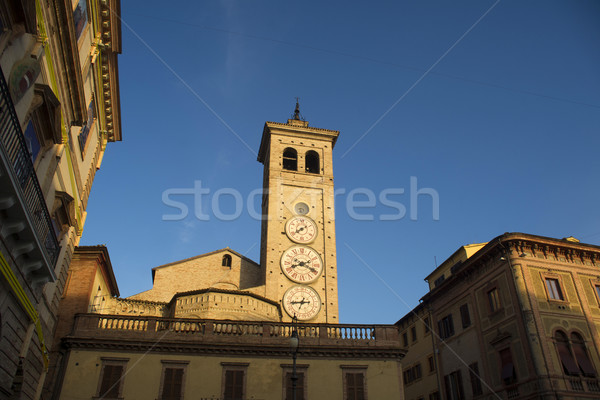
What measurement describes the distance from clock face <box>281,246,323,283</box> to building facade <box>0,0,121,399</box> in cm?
1757

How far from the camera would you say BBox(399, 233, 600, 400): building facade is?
75.7 feet

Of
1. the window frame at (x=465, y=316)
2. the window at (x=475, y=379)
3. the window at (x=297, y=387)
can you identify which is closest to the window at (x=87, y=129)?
the window at (x=297, y=387)

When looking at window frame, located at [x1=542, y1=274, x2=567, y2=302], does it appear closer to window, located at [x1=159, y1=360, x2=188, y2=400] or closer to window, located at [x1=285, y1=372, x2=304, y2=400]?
window, located at [x1=285, y1=372, x2=304, y2=400]

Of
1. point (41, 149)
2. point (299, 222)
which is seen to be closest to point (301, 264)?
point (299, 222)

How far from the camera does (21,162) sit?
11.3m

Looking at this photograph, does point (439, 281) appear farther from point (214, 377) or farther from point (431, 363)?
point (214, 377)

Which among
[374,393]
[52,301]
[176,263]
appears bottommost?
[374,393]

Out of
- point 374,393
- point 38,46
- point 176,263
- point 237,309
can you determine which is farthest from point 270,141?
point 38,46

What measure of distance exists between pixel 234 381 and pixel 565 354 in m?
16.2

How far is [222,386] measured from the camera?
787 inches

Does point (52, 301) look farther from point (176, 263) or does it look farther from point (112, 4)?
point (176, 263)

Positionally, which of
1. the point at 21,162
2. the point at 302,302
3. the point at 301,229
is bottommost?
the point at 21,162

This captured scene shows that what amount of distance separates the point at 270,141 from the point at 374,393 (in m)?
26.1

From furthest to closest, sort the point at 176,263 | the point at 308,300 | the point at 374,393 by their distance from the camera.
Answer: the point at 176,263
the point at 308,300
the point at 374,393
